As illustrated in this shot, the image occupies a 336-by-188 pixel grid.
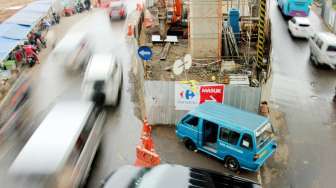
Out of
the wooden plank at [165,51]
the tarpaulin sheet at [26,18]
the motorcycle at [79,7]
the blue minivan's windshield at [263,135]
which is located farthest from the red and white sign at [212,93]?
the motorcycle at [79,7]

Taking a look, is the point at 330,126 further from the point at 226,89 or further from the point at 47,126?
the point at 47,126

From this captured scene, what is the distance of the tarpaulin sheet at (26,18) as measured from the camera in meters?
23.6

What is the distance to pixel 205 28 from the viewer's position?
61.9 ft

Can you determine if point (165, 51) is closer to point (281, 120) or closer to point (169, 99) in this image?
point (169, 99)

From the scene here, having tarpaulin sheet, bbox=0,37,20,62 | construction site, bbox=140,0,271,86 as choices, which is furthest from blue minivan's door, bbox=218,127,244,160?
tarpaulin sheet, bbox=0,37,20,62

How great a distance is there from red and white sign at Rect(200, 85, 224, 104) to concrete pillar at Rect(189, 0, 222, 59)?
5810mm

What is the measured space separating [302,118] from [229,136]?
4937 mm

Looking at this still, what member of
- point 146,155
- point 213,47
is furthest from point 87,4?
point 146,155

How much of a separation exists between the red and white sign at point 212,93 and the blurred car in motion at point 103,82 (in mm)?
4322

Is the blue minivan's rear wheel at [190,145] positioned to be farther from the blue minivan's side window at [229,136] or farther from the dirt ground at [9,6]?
the dirt ground at [9,6]

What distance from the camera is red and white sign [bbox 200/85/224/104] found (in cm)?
1362

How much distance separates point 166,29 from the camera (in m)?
24.5

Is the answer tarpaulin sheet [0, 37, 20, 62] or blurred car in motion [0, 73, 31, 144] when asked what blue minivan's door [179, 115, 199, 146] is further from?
tarpaulin sheet [0, 37, 20, 62]

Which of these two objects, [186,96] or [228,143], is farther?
[186,96]
